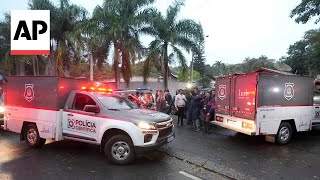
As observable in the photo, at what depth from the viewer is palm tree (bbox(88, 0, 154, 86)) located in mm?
20797

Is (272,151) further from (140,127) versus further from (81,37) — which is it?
(81,37)

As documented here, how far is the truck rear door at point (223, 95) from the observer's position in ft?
32.6

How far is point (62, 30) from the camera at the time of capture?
23.5 m

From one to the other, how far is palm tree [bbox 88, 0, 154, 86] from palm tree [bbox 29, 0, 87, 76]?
2308 millimetres

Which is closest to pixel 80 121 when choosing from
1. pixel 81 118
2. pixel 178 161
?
pixel 81 118

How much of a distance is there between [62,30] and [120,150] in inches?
746

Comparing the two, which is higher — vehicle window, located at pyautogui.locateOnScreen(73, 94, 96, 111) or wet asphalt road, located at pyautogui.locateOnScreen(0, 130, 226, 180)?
vehicle window, located at pyautogui.locateOnScreen(73, 94, 96, 111)

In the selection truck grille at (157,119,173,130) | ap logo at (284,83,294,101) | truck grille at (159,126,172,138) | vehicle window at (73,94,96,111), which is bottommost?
truck grille at (159,126,172,138)

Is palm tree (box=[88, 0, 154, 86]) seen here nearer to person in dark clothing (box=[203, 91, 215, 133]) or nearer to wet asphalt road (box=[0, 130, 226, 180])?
person in dark clothing (box=[203, 91, 215, 133])

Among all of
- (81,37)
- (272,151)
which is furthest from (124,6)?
(272,151)

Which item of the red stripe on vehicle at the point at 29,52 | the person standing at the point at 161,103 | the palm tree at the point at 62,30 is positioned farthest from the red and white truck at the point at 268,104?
the red stripe on vehicle at the point at 29,52

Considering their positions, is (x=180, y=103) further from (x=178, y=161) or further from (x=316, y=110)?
(x=178, y=161)

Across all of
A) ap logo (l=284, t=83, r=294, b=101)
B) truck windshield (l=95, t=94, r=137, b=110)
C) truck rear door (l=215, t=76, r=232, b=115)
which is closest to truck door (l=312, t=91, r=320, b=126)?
ap logo (l=284, t=83, r=294, b=101)

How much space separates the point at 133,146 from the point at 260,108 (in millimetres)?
4131
